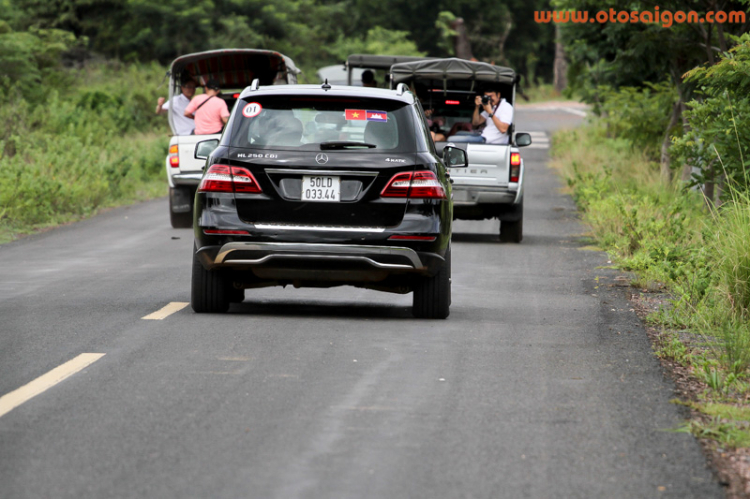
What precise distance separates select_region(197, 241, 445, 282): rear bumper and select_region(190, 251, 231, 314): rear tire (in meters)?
0.47

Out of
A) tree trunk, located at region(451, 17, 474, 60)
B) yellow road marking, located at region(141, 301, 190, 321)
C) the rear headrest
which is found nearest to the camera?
the rear headrest

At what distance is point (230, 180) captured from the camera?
863 centimetres

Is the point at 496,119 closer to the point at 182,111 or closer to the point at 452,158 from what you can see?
the point at 182,111

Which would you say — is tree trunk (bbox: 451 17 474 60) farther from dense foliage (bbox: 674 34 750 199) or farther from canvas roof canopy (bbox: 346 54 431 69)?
dense foliage (bbox: 674 34 750 199)

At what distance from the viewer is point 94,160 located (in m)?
23.3

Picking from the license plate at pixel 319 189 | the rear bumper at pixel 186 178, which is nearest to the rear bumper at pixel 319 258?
the license plate at pixel 319 189

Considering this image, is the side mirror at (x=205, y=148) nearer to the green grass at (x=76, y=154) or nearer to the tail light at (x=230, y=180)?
the tail light at (x=230, y=180)

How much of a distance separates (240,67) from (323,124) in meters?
13.3

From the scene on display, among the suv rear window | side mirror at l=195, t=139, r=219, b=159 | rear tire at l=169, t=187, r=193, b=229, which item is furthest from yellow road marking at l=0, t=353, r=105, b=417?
rear tire at l=169, t=187, r=193, b=229

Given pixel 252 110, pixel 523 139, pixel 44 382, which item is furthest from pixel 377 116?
pixel 523 139

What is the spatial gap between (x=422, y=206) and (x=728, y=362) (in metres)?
2.38

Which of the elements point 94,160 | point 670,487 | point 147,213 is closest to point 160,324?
point 670,487

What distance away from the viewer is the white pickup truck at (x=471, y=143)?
637 inches

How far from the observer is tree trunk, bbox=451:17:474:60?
65562mm
